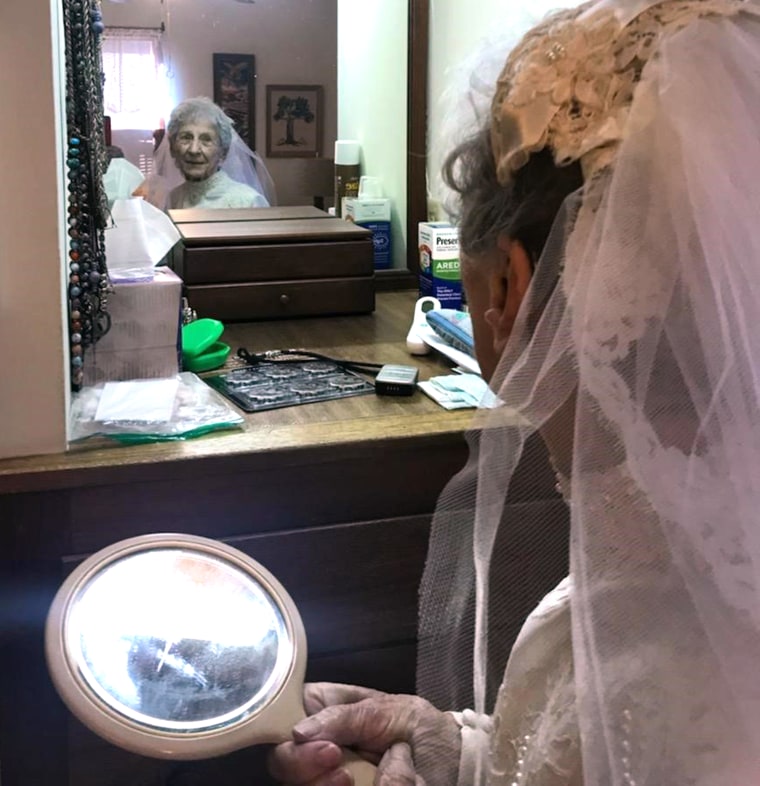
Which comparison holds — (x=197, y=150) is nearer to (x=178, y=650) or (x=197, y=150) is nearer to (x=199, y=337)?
(x=199, y=337)

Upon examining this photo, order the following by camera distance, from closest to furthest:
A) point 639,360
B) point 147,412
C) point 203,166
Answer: point 639,360 < point 147,412 < point 203,166

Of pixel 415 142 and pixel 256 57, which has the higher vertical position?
pixel 256 57

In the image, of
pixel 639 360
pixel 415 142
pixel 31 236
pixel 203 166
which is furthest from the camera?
pixel 415 142

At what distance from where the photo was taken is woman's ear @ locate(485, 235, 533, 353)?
0.55 meters

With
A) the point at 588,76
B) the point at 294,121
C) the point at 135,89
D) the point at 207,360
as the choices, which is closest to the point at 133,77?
the point at 135,89

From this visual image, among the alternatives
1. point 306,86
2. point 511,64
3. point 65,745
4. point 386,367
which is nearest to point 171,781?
point 65,745

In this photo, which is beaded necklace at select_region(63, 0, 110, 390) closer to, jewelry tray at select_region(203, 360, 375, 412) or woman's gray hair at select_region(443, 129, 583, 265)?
jewelry tray at select_region(203, 360, 375, 412)

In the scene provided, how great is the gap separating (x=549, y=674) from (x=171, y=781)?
23.1 inches

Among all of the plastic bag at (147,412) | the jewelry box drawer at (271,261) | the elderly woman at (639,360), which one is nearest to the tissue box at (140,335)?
the plastic bag at (147,412)

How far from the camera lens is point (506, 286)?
569 mm

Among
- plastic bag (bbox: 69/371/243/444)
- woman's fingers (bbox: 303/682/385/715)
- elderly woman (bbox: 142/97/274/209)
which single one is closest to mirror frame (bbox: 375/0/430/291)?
elderly woman (bbox: 142/97/274/209)

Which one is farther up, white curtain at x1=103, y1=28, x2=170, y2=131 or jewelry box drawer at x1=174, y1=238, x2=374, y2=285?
white curtain at x1=103, y1=28, x2=170, y2=131

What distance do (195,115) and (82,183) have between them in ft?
1.83

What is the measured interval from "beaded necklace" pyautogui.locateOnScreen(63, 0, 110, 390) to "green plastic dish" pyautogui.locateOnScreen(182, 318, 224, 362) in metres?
0.18
